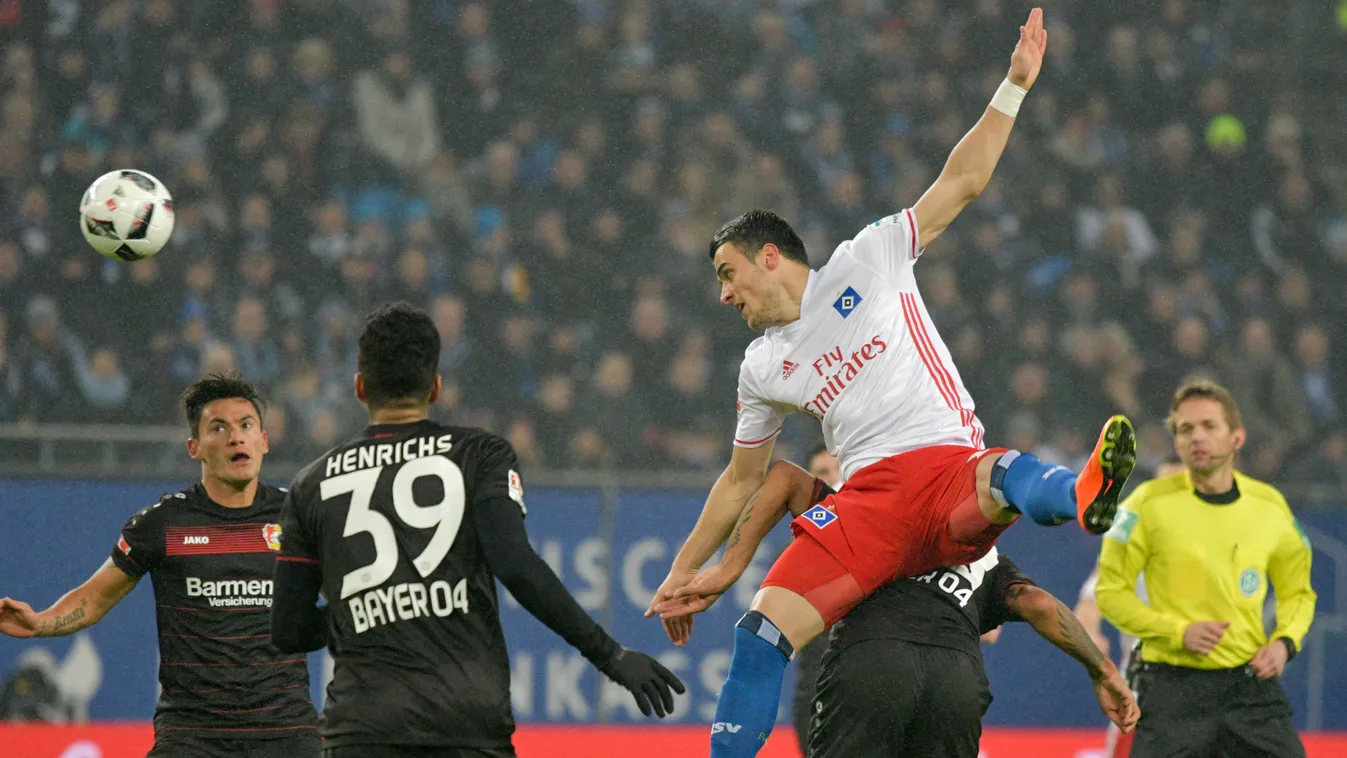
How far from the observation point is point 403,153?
1220cm

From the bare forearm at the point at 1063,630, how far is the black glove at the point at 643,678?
1.50 m

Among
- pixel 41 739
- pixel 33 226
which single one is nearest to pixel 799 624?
pixel 41 739

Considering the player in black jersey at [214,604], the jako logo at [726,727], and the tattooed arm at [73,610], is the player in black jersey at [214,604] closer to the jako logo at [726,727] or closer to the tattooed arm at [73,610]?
the tattooed arm at [73,610]

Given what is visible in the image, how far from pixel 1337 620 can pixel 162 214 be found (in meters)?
7.33

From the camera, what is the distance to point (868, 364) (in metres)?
4.80

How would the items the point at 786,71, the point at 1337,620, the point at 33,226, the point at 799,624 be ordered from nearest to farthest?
1. the point at 799,624
2. the point at 1337,620
3. the point at 33,226
4. the point at 786,71

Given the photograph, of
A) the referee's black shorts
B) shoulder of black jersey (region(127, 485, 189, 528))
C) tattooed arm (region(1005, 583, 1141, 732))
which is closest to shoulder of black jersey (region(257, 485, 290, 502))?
shoulder of black jersey (region(127, 485, 189, 528))

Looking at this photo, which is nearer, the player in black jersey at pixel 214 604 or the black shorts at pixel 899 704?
the black shorts at pixel 899 704

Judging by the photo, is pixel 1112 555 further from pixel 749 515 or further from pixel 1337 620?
pixel 1337 620

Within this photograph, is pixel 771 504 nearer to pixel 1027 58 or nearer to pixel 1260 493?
pixel 1027 58

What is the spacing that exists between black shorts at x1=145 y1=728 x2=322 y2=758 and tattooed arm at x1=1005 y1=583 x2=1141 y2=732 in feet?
7.59

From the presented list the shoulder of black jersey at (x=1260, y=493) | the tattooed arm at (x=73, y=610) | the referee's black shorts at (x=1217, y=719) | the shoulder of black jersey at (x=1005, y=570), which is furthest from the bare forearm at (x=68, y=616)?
the shoulder of black jersey at (x=1260, y=493)

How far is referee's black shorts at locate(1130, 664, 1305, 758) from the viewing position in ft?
19.4

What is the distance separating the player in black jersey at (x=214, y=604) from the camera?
5.09 metres
